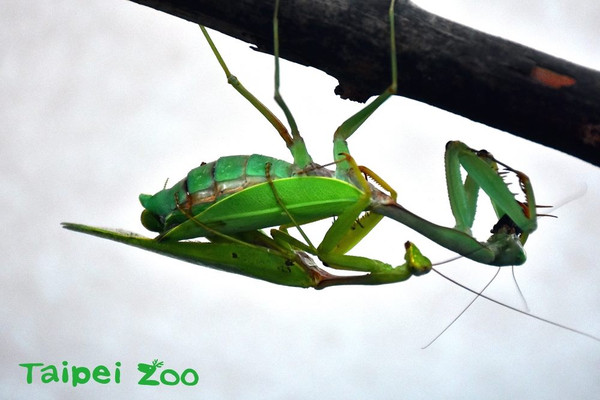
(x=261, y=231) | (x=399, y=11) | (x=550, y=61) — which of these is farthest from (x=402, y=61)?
(x=261, y=231)

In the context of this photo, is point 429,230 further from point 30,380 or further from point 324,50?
point 30,380

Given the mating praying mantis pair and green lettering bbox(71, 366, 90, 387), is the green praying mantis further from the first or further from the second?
green lettering bbox(71, 366, 90, 387)

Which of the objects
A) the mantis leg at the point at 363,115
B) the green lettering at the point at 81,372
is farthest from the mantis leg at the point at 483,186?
the green lettering at the point at 81,372

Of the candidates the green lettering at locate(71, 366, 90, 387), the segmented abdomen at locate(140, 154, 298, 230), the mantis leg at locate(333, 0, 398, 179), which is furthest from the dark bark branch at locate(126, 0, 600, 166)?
the green lettering at locate(71, 366, 90, 387)

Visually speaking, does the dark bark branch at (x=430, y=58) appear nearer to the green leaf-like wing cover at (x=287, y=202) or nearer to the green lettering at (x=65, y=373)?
the green leaf-like wing cover at (x=287, y=202)

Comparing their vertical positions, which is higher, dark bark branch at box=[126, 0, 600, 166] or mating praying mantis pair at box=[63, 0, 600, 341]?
dark bark branch at box=[126, 0, 600, 166]

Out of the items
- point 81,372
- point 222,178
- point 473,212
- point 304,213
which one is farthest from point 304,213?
point 81,372
